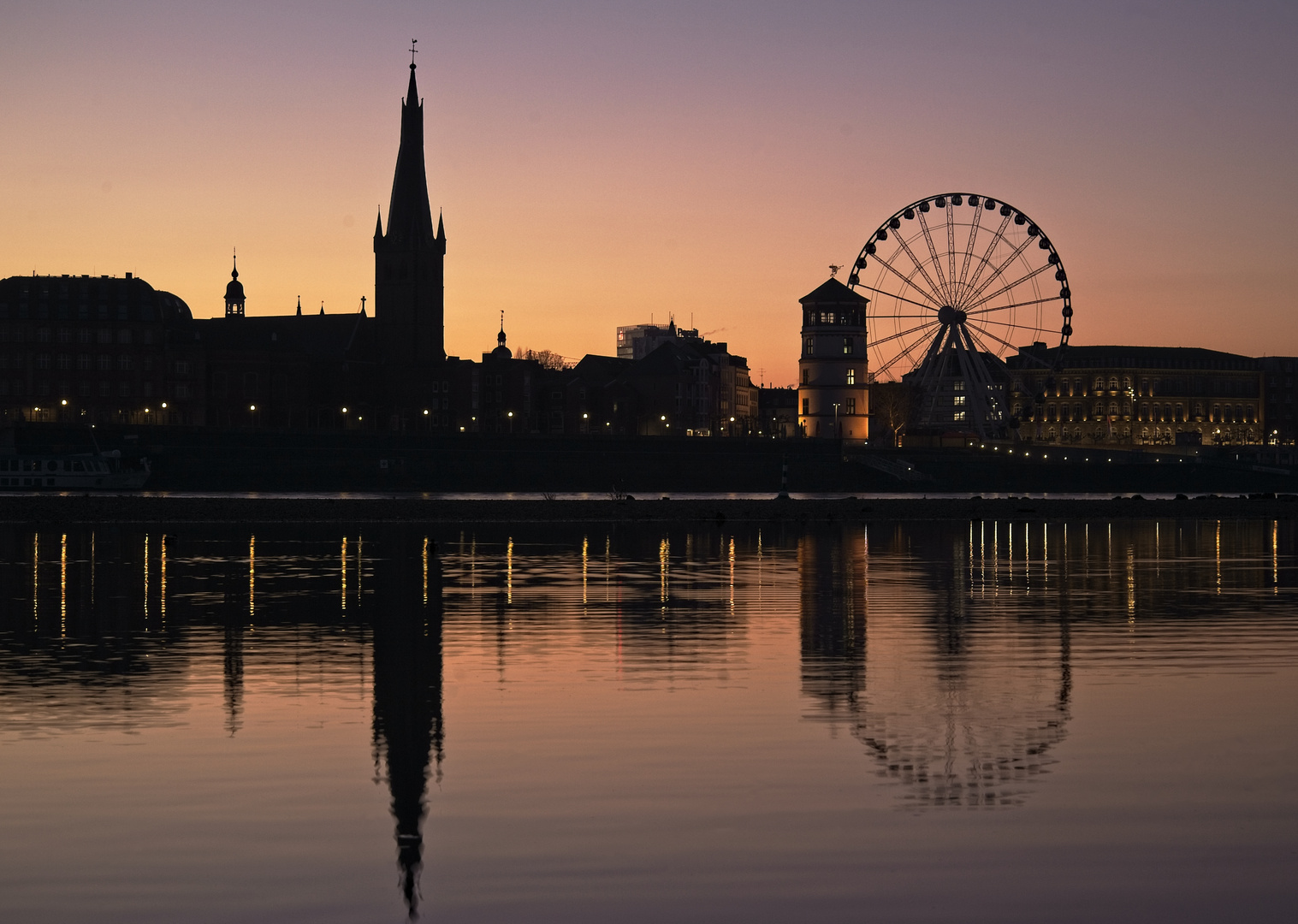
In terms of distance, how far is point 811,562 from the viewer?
179ft

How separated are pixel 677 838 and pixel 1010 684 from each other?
36.7 feet

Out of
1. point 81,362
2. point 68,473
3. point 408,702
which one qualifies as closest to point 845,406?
point 81,362

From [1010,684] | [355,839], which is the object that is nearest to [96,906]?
[355,839]

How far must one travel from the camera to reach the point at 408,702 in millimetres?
23828

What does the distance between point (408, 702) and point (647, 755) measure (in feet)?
17.8

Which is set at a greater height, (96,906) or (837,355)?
(837,355)

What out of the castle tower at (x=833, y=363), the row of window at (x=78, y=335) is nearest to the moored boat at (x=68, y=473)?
the row of window at (x=78, y=335)

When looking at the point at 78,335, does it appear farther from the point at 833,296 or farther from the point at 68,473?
the point at 833,296

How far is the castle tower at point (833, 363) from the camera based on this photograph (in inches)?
7466

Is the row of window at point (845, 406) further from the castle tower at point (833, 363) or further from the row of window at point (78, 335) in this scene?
the row of window at point (78, 335)

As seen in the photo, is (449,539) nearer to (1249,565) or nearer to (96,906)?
(1249,565)

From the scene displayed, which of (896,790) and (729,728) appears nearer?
(896,790)

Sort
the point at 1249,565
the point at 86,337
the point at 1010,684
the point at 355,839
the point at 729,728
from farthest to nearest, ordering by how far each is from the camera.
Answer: the point at 86,337, the point at 1249,565, the point at 1010,684, the point at 729,728, the point at 355,839

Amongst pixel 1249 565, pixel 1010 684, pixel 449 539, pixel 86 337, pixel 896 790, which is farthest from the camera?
pixel 86 337
